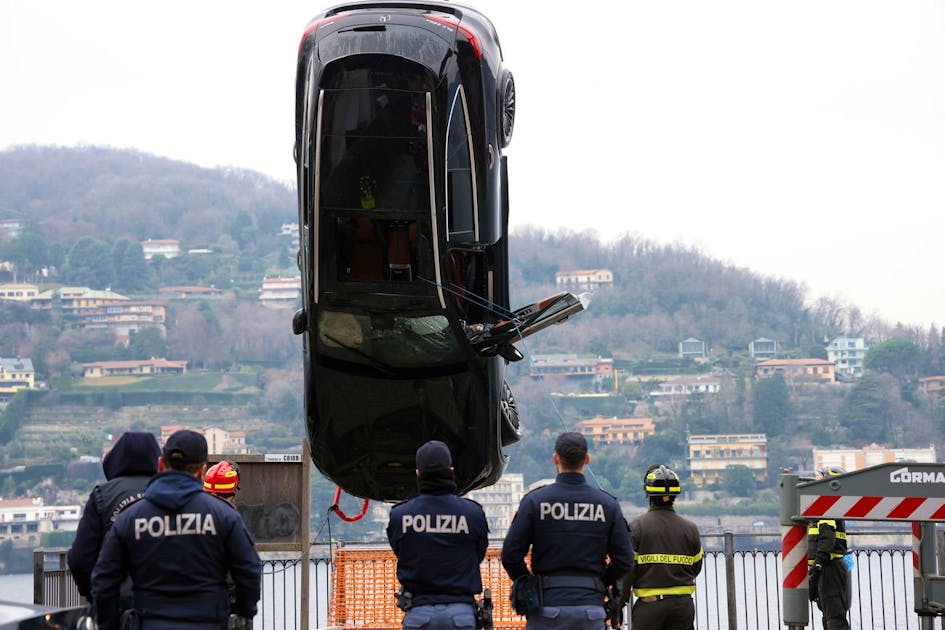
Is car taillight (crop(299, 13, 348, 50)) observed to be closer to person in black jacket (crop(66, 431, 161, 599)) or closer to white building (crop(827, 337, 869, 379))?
person in black jacket (crop(66, 431, 161, 599))

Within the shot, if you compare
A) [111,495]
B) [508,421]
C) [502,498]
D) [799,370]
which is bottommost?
[502,498]

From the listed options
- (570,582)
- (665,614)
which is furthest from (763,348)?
(570,582)

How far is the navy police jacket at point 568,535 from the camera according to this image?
7109 mm

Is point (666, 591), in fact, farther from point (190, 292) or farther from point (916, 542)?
point (190, 292)

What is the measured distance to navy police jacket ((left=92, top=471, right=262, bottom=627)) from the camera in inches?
235

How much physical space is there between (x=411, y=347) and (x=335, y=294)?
0.84m

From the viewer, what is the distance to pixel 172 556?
5.96 metres

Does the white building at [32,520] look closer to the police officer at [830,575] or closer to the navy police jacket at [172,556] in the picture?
the police officer at [830,575]

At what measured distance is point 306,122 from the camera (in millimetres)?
10250

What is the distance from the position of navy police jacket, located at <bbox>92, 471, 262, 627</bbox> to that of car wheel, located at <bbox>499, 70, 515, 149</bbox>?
19.8 ft

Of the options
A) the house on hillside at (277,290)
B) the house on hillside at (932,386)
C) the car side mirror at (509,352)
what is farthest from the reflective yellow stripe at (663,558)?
the house on hillside at (277,290)

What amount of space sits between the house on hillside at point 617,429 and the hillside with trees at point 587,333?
→ 1.71 meters

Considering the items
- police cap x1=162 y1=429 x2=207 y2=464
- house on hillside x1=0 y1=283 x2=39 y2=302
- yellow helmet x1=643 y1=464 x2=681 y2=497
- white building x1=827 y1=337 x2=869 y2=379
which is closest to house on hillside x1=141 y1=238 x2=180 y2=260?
house on hillside x1=0 y1=283 x2=39 y2=302

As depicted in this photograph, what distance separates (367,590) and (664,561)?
485 cm
